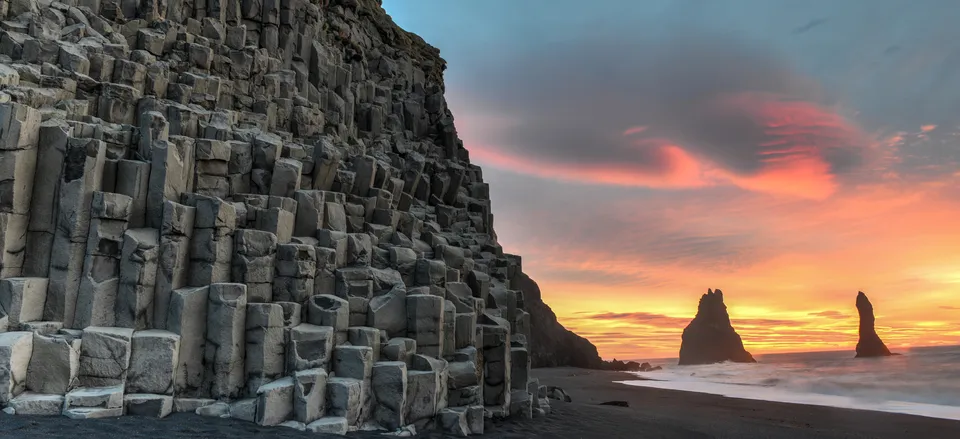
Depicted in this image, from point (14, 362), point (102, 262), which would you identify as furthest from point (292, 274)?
point (14, 362)

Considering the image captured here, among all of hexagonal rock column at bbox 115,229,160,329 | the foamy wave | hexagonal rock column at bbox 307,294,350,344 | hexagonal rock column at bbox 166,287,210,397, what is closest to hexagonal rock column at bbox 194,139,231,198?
hexagonal rock column at bbox 115,229,160,329

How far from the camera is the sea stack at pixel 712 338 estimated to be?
398 feet

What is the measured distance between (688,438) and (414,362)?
28.7ft

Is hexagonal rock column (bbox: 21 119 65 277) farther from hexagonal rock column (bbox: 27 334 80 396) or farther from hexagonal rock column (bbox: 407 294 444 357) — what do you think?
hexagonal rock column (bbox: 407 294 444 357)

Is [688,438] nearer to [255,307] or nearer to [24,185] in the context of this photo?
[255,307]

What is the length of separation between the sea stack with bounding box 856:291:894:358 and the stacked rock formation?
102669 mm

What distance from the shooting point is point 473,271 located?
1981cm

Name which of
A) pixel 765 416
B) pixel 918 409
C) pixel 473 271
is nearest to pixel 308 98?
pixel 473 271

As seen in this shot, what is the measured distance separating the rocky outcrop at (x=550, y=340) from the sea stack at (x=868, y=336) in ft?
200

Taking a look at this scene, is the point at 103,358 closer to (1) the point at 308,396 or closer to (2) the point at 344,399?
(1) the point at 308,396

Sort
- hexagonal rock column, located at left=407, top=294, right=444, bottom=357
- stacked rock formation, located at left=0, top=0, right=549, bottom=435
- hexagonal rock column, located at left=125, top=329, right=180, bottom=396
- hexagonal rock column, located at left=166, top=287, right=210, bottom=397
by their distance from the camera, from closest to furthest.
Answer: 1. hexagonal rock column, located at left=125, top=329, right=180, bottom=396
2. stacked rock formation, located at left=0, top=0, right=549, bottom=435
3. hexagonal rock column, located at left=166, top=287, right=210, bottom=397
4. hexagonal rock column, located at left=407, top=294, right=444, bottom=357

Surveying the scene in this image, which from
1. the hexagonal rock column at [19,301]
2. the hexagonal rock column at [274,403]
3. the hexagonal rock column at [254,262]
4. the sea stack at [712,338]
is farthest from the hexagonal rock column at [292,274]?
the sea stack at [712,338]

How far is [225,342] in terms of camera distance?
12469mm

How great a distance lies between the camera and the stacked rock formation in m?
11.9
